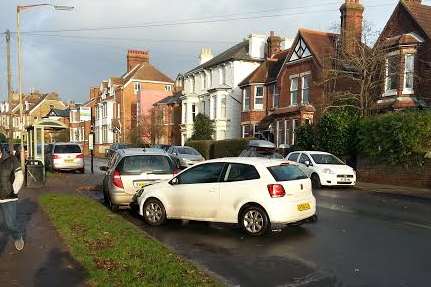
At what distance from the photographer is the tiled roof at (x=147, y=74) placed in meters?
72.3

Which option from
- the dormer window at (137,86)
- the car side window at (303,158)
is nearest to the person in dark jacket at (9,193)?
the car side window at (303,158)

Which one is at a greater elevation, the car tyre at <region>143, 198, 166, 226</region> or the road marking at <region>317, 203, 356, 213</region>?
the car tyre at <region>143, 198, 166, 226</region>

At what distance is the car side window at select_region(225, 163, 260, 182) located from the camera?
10148 millimetres

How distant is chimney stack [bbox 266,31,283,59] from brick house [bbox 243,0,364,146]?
215 inches

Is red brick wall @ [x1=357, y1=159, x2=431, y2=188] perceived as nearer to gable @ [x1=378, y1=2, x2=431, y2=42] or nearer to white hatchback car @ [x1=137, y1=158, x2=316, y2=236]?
gable @ [x1=378, y1=2, x2=431, y2=42]

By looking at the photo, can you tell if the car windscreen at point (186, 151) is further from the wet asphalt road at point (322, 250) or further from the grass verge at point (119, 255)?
the grass verge at point (119, 255)

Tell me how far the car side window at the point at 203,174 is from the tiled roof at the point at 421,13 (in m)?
21.0

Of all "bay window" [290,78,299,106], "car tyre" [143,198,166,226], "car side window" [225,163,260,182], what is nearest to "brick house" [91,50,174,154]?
"bay window" [290,78,299,106]

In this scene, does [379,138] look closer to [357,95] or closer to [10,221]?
[357,95]

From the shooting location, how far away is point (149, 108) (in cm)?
6969

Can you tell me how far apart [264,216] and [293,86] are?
93.4ft

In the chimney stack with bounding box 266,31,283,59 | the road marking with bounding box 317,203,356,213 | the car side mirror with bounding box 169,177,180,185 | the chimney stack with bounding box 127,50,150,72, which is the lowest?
the road marking with bounding box 317,203,356,213

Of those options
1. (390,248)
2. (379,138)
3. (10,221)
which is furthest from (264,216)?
(379,138)

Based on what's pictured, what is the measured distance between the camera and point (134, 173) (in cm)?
1309
